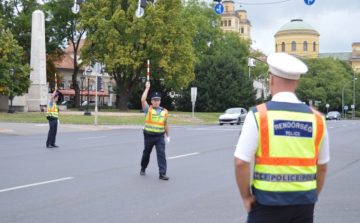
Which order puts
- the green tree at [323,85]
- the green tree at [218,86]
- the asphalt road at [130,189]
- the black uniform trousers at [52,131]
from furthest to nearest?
the green tree at [323,85]
the green tree at [218,86]
the black uniform trousers at [52,131]
the asphalt road at [130,189]

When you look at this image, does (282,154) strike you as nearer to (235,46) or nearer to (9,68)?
(9,68)

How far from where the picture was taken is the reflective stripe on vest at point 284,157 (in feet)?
10.2

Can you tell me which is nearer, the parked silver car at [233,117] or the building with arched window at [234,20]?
the parked silver car at [233,117]

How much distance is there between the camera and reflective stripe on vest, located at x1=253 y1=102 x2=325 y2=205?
10.2 ft

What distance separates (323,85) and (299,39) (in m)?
42.2

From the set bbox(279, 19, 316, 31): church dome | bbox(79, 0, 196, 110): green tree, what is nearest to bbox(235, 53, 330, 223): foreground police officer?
bbox(79, 0, 196, 110): green tree

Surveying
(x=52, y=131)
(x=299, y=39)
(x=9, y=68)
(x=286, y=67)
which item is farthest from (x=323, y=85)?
(x=286, y=67)

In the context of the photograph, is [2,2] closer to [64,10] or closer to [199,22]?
[64,10]

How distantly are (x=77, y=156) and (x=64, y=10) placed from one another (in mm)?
47308

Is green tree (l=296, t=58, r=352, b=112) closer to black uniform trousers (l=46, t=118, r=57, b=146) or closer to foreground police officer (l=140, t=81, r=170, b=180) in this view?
black uniform trousers (l=46, t=118, r=57, b=146)

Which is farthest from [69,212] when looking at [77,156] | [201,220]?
[77,156]

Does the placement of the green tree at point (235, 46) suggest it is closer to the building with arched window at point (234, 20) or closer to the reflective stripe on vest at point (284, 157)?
the building with arched window at point (234, 20)

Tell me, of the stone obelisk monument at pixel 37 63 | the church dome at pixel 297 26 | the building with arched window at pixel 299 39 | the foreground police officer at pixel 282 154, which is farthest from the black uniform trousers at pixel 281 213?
the church dome at pixel 297 26

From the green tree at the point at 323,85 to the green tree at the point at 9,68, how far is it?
176 ft
